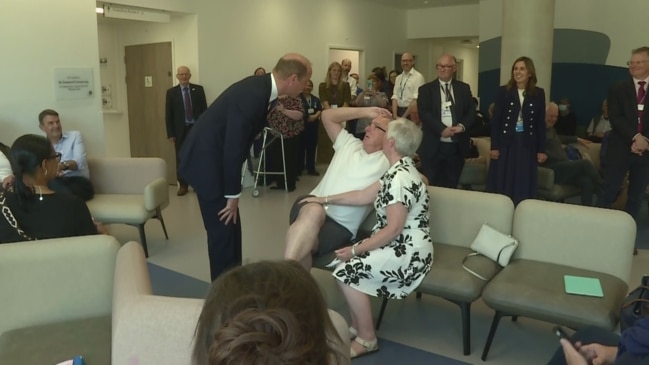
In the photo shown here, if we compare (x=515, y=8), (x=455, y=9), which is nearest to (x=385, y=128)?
(x=515, y=8)

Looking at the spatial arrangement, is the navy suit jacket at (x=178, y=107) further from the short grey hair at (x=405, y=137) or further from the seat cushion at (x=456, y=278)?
the seat cushion at (x=456, y=278)

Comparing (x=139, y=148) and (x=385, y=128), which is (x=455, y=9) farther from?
(x=385, y=128)

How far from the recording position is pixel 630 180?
501 cm

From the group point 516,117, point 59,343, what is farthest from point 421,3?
point 59,343

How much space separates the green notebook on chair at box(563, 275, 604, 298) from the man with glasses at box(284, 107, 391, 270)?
1.17m

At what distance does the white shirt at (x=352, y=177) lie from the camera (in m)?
3.41

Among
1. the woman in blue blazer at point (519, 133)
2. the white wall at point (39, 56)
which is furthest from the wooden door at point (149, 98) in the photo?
the woman in blue blazer at point (519, 133)

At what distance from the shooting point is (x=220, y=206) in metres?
3.51

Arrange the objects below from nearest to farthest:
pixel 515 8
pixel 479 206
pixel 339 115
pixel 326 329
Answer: pixel 326 329 → pixel 479 206 → pixel 339 115 → pixel 515 8

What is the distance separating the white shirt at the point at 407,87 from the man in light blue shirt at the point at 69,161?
16.2 feet

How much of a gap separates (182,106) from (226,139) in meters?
4.51

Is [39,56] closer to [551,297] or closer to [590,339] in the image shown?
[551,297]

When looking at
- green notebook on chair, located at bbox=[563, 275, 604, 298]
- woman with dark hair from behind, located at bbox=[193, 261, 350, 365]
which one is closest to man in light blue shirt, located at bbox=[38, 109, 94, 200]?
green notebook on chair, located at bbox=[563, 275, 604, 298]

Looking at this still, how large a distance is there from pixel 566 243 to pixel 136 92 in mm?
7108
